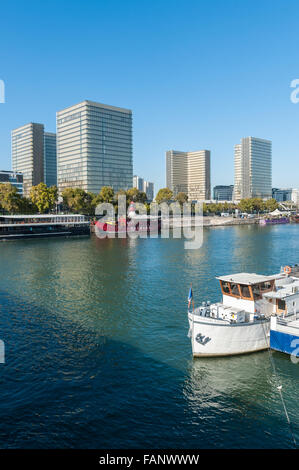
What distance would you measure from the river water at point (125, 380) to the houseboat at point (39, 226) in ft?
243

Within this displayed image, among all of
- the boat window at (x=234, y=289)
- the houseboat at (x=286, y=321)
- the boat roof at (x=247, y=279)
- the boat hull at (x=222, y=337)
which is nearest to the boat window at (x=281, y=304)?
the houseboat at (x=286, y=321)

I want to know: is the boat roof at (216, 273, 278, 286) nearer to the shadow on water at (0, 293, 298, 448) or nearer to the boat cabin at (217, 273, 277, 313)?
the boat cabin at (217, 273, 277, 313)

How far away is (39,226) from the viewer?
12106 cm

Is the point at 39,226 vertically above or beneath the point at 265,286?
above

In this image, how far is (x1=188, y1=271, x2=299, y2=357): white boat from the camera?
24609mm

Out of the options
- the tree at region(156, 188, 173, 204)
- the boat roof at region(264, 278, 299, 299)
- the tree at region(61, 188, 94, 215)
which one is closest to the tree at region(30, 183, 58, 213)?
the tree at region(61, 188, 94, 215)

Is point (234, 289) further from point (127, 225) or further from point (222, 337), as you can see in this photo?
point (127, 225)

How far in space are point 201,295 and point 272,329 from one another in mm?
16036

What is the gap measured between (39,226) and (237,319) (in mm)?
105905

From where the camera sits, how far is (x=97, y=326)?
106 feet

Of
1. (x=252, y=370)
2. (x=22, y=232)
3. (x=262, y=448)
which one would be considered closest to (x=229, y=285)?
(x=252, y=370)

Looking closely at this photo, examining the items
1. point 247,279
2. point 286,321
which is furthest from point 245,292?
point 286,321

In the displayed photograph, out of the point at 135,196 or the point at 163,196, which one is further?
Answer: the point at 163,196
